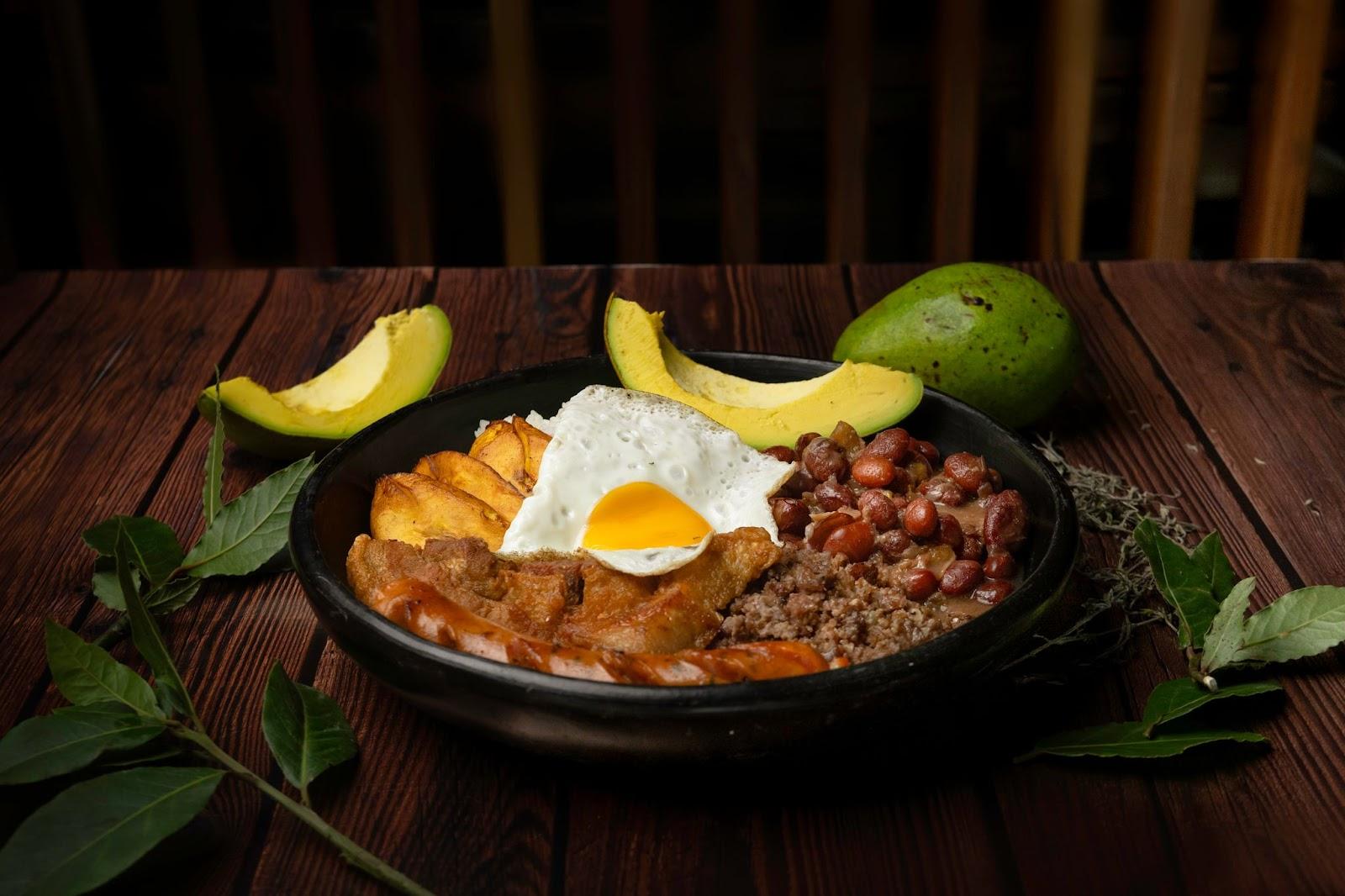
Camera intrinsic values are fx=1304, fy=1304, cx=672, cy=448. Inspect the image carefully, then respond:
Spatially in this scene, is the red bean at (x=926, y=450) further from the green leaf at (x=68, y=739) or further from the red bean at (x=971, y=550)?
the green leaf at (x=68, y=739)

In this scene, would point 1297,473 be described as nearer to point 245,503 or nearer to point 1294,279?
point 1294,279

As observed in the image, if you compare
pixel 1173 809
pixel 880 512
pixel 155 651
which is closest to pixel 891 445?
pixel 880 512

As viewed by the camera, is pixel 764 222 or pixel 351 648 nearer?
pixel 351 648

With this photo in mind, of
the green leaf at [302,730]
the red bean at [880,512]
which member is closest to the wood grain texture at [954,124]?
the red bean at [880,512]

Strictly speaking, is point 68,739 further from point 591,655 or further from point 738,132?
point 738,132

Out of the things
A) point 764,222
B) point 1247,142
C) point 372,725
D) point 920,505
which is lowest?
point 764,222

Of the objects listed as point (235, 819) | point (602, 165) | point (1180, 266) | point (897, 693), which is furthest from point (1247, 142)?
point (235, 819)
